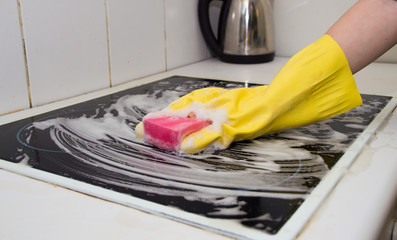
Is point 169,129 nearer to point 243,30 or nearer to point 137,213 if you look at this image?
point 137,213

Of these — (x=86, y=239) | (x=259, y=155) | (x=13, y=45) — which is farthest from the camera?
(x=13, y=45)

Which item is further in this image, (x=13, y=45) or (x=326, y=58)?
(x=13, y=45)

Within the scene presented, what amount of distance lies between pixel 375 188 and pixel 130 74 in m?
0.69

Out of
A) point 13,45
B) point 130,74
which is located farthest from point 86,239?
point 130,74

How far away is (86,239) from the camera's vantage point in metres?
0.34

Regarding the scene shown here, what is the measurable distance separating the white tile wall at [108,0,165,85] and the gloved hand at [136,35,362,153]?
0.39 metres

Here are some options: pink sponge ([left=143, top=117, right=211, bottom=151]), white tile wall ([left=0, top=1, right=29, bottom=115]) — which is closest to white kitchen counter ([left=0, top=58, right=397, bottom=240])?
pink sponge ([left=143, top=117, right=211, bottom=151])

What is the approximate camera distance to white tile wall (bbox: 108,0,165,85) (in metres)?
0.93

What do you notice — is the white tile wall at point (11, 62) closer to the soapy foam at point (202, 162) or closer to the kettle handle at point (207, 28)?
the soapy foam at point (202, 162)

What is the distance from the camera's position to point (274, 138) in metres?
0.59

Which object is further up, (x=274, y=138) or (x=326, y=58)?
(x=326, y=58)

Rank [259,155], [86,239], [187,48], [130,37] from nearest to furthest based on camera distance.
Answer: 1. [86,239]
2. [259,155]
3. [130,37]
4. [187,48]

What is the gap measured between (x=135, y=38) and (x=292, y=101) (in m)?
0.54

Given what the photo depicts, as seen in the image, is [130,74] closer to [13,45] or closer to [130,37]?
[130,37]
